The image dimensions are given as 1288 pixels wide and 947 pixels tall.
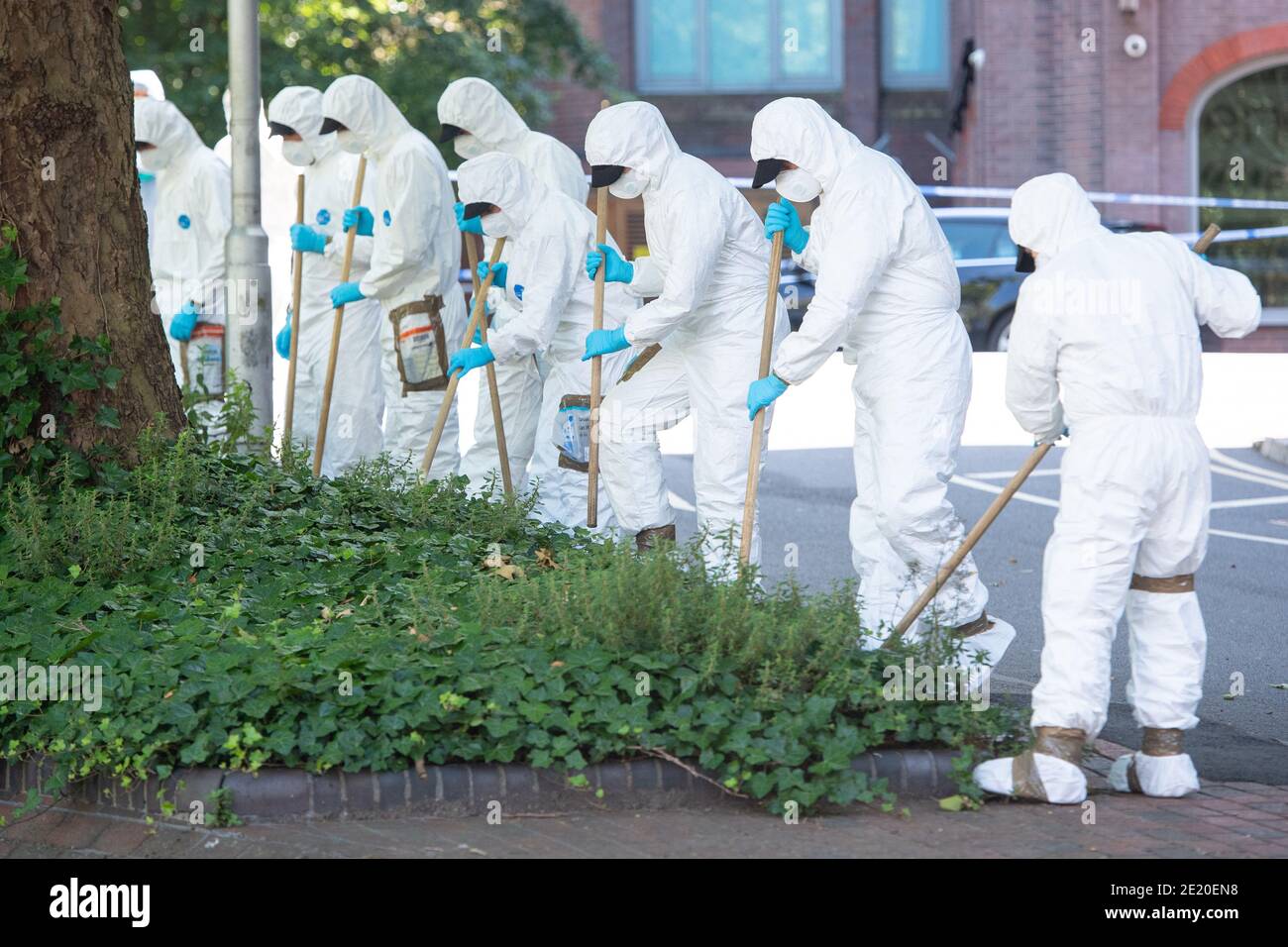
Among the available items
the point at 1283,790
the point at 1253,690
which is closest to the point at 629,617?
the point at 1283,790

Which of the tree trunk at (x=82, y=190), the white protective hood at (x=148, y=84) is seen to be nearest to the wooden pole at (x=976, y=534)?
the tree trunk at (x=82, y=190)

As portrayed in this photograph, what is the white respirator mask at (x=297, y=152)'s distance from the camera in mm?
10625

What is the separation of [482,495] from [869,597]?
79.9 inches

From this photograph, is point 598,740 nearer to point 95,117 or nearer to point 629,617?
point 629,617

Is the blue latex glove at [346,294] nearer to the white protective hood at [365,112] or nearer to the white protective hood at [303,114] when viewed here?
the white protective hood at [365,112]

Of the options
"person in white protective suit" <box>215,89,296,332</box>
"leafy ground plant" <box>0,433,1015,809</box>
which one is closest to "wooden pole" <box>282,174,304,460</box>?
"person in white protective suit" <box>215,89,296,332</box>

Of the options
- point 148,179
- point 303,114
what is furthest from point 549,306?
point 148,179

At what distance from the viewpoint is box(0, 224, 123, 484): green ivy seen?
7.50m

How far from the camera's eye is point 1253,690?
23.0 feet

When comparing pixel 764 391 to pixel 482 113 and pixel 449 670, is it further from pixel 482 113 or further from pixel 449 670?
pixel 482 113

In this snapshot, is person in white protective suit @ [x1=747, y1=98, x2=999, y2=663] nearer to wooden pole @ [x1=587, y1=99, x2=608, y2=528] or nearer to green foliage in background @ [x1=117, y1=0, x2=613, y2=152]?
wooden pole @ [x1=587, y1=99, x2=608, y2=528]

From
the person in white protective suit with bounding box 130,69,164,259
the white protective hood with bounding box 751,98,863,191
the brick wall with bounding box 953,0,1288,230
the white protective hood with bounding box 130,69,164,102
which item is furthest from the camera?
the brick wall with bounding box 953,0,1288,230
